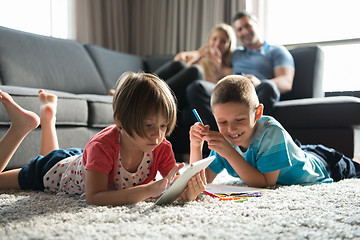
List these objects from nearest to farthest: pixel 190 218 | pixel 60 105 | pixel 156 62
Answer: pixel 190 218 → pixel 60 105 → pixel 156 62

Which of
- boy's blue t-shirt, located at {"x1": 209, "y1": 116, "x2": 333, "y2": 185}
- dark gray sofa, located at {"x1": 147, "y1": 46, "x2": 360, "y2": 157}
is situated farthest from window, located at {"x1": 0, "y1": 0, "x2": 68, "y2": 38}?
boy's blue t-shirt, located at {"x1": 209, "y1": 116, "x2": 333, "y2": 185}

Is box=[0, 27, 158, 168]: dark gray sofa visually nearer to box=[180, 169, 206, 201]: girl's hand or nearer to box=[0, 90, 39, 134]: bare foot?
box=[0, 90, 39, 134]: bare foot

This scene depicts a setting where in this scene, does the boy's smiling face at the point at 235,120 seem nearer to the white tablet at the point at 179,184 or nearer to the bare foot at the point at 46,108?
the white tablet at the point at 179,184

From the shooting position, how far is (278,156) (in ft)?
4.00

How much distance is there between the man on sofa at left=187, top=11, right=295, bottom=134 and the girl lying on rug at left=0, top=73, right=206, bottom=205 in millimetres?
979

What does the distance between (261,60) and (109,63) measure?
1284 millimetres

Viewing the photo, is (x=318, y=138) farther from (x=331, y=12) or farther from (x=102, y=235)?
(x=331, y=12)

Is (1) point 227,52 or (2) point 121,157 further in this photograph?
(1) point 227,52

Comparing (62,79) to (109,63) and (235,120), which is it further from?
(235,120)

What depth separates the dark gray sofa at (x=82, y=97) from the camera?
1726mm

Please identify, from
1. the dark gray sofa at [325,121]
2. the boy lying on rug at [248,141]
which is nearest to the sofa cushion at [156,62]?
the dark gray sofa at [325,121]

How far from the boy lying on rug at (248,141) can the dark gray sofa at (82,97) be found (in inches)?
27.9

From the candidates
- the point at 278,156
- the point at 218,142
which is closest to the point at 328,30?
the point at 278,156

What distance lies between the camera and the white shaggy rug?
690 millimetres
